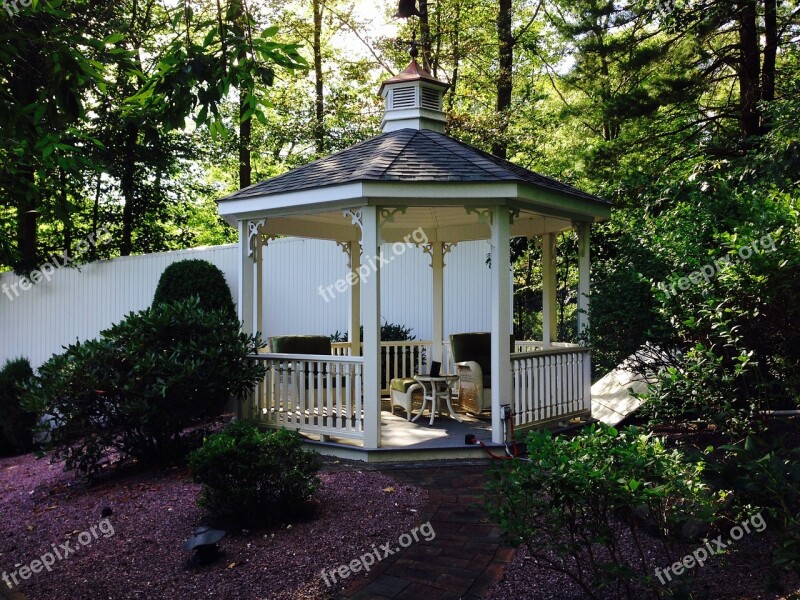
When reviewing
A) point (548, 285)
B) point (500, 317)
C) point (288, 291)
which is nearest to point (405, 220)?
point (548, 285)

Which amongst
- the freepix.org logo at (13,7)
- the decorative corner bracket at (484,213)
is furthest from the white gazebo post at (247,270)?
the freepix.org logo at (13,7)

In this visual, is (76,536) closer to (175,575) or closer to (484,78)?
(175,575)

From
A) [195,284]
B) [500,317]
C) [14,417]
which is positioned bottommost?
[14,417]

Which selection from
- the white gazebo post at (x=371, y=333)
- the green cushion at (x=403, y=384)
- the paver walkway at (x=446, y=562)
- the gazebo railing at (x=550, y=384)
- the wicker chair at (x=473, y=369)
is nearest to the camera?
the paver walkway at (x=446, y=562)

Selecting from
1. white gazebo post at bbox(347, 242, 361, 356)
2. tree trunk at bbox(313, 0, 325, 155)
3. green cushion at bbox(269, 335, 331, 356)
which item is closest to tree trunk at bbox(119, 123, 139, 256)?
tree trunk at bbox(313, 0, 325, 155)

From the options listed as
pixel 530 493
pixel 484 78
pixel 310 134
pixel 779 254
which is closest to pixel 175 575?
pixel 530 493

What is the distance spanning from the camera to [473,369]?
8664 millimetres

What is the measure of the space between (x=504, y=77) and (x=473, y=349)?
7.54 metres

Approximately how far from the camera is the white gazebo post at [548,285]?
900cm

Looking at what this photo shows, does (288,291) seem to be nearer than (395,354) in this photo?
No

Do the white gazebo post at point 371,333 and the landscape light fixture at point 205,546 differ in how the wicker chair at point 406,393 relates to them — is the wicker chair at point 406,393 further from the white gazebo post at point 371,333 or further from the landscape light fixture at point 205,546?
the landscape light fixture at point 205,546

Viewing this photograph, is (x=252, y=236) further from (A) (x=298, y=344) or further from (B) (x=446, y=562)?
(B) (x=446, y=562)

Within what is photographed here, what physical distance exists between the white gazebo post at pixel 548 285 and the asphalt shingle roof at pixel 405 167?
111 centimetres

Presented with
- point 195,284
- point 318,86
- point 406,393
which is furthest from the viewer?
point 318,86
